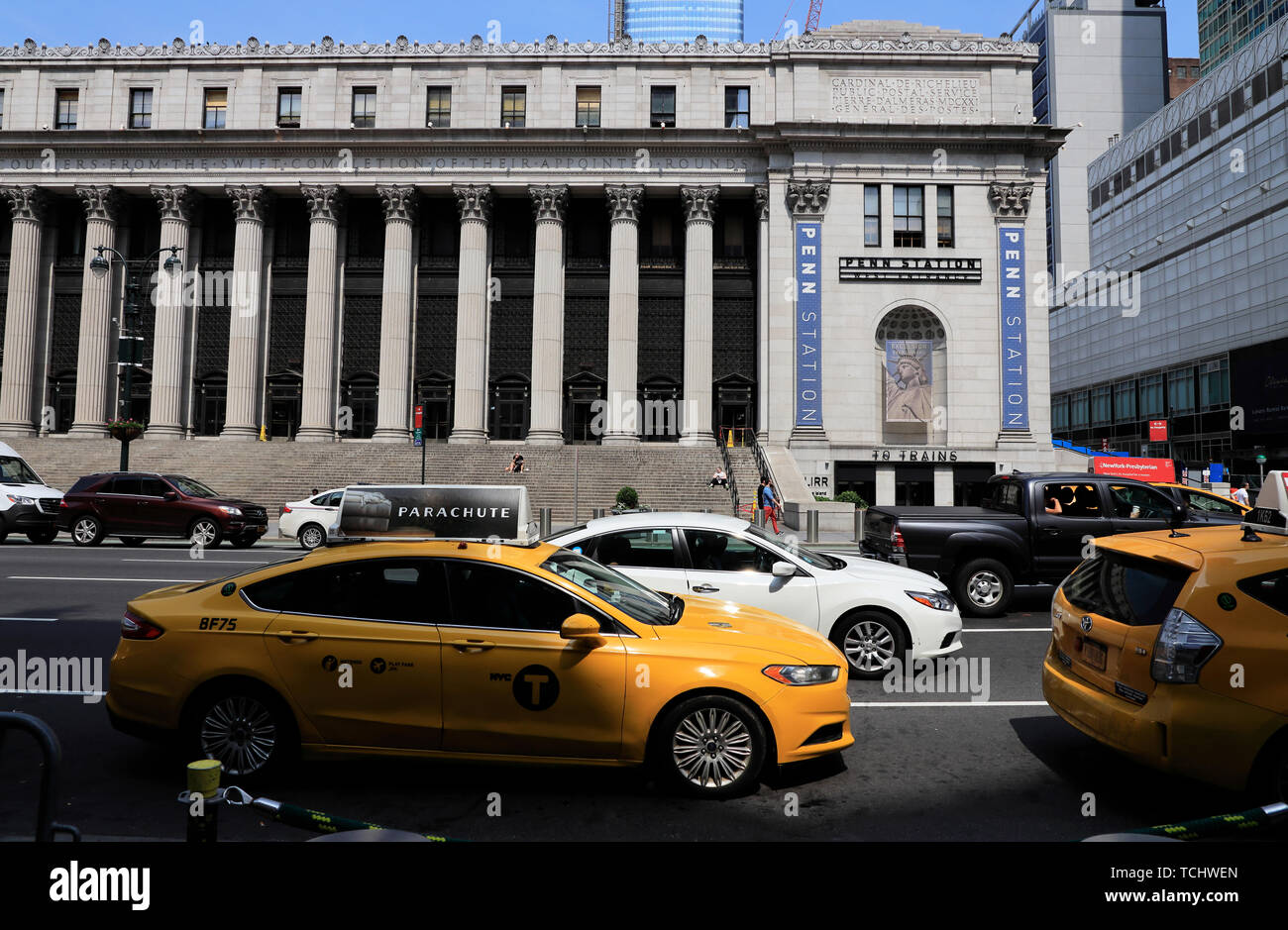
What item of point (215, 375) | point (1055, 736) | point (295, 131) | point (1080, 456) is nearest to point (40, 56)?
point (295, 131)

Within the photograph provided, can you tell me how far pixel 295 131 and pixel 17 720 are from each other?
128 ft

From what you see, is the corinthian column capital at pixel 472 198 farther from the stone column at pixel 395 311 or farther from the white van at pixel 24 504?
the white van at pixel 24 504

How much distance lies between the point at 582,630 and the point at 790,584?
355 centimetres

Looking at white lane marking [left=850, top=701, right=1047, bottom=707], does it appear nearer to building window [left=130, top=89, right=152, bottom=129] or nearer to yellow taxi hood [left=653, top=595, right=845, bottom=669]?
yellow taxi hood [left=653, top=595, right=845, bottom=669]

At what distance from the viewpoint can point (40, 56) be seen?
37.0 m

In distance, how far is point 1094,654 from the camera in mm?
4793

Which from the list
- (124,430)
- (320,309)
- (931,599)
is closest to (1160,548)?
(931,599)

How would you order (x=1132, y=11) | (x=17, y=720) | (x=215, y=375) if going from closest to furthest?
(x=17, y=720)
(x=215, y=375)
(x=1132, y=11)

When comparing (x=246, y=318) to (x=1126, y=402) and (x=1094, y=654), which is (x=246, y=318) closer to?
(x=1094, y=654)

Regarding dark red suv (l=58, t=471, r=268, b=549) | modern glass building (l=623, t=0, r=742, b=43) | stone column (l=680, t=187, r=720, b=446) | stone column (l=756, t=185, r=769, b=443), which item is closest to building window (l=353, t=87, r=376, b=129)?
stone column (l=680, t=187, r=720, b=446)

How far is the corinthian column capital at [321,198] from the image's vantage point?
35.2 meters

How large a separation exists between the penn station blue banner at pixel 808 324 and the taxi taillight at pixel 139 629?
1204 inches

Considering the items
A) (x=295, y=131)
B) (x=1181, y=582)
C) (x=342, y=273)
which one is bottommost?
(x=1181, y=582)
